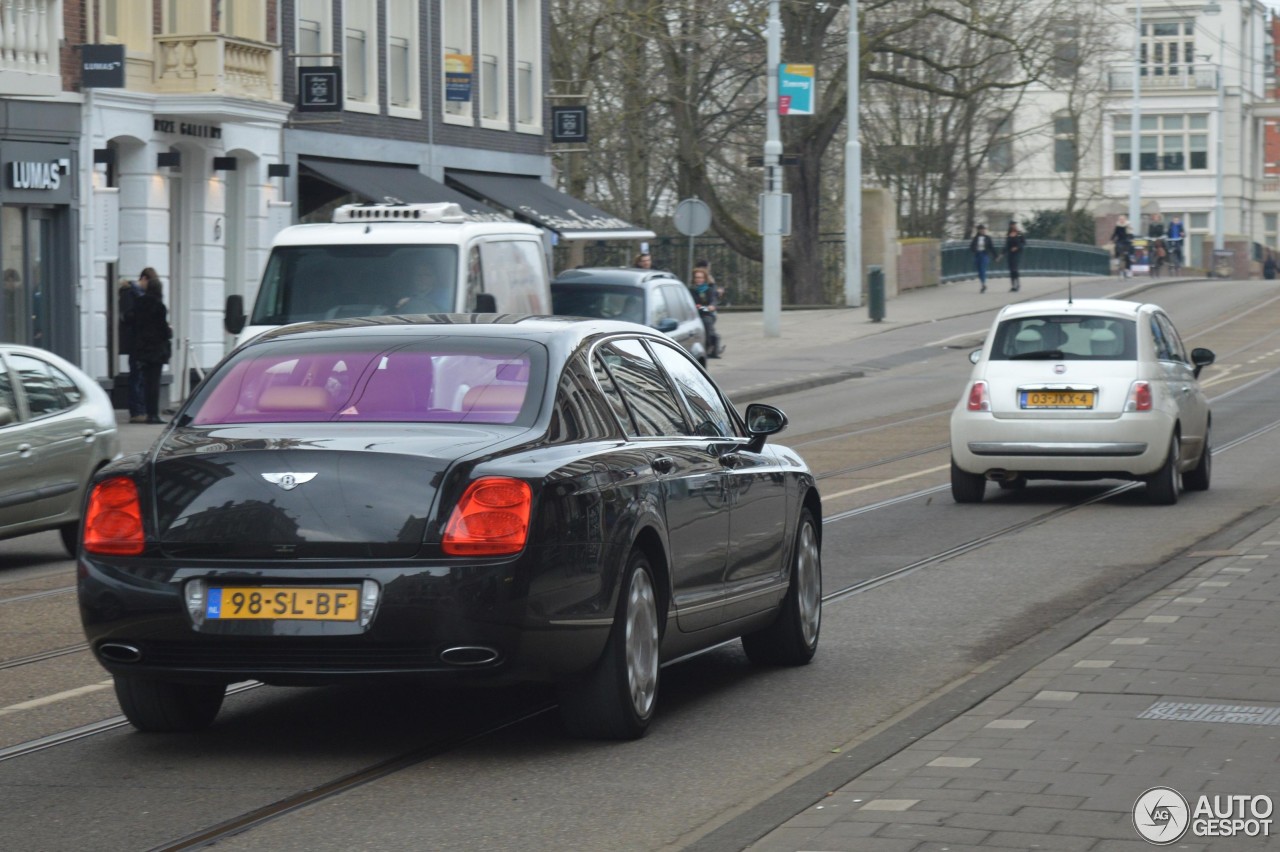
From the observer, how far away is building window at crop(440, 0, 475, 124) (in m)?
38.7

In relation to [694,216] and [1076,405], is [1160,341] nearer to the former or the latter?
[1076,405]

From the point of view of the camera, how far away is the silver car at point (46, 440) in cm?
1381

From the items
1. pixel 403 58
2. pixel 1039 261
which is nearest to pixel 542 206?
pixel 403 58

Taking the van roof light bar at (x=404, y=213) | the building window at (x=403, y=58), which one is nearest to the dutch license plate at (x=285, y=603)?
the van roof light bar at (x=404, y=213)

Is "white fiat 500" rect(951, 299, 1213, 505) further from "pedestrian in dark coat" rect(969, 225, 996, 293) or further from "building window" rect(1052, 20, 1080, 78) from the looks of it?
"pedestrian in dark coat" rect(969, 225, 996, 293)

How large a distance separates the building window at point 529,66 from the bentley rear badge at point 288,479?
37.3m

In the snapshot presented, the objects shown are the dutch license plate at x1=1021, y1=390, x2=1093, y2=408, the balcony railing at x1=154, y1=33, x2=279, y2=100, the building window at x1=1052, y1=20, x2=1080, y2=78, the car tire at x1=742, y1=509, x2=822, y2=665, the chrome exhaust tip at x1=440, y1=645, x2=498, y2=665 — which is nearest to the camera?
the chrome exhaust tip at x1=440, y1=645, x2=498, y2=665

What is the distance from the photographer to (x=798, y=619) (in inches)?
370

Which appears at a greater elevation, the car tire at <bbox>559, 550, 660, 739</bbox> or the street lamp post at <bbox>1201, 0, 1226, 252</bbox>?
the street lamp post at <bbox>1201, 0, 1226, 252</bbox>

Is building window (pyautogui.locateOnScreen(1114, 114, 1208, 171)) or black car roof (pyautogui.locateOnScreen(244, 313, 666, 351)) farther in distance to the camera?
building window (pyautogui.locateOnScreen(1114, 114, 1208, 171))

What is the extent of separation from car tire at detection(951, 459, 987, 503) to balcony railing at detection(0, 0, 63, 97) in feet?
48.3

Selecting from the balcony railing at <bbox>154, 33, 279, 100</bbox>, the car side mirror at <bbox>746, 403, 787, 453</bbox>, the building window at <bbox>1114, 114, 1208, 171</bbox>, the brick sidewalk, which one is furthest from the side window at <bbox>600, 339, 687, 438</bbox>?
the building window at <bbox>1114, 114, 1208, 171</bbox>

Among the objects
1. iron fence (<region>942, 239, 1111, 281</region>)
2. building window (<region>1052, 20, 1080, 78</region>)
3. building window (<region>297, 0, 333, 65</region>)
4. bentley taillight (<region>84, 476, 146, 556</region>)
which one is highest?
building window (<region>1052, 20, 1080, 78</region>)

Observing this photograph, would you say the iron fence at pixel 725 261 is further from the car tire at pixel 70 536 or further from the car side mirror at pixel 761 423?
the car side mirror at pixel 761 423
